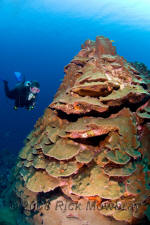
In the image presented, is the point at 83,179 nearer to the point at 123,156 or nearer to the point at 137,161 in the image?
the point at 123,156

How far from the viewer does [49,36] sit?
342 ft

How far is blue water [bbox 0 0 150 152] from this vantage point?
222ft

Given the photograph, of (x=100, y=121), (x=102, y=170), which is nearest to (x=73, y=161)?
(x=102, y=170)

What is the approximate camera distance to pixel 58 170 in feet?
11.1

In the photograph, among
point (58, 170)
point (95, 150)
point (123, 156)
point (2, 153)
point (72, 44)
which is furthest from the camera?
point (72, 44)

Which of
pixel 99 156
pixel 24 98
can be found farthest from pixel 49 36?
pixel 99 156

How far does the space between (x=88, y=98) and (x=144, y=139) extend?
1.71 meters

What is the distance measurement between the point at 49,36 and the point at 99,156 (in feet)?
379

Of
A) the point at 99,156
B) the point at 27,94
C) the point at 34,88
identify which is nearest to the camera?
the point at 99,156

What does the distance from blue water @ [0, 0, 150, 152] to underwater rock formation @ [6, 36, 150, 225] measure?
5254 cm

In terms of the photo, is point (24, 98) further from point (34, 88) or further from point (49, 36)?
point (49, 36)

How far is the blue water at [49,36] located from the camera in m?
67.8

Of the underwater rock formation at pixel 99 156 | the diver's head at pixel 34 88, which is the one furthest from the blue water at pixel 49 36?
the underwater rock formation at pixel 99 156

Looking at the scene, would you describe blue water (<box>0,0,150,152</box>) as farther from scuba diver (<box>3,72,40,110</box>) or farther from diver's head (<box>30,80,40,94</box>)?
diver's head (<box>30,80,40,94</box>)
